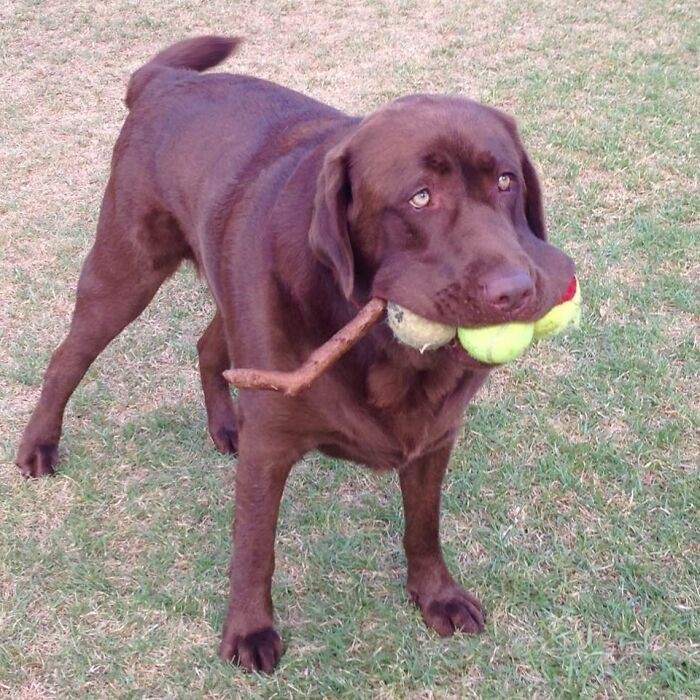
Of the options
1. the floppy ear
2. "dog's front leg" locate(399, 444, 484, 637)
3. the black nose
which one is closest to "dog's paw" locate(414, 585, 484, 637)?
"dog's front leg" locate(399, 444, 484, 637)

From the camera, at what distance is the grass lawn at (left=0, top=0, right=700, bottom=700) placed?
2.41 m

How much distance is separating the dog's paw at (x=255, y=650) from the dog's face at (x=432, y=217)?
1.07 meters

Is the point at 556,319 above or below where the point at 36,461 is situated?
above

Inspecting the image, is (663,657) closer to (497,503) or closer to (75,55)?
(497,503)

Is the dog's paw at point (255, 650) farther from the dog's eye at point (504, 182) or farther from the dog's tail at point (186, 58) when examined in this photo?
the dog's tail at point (186, 58)

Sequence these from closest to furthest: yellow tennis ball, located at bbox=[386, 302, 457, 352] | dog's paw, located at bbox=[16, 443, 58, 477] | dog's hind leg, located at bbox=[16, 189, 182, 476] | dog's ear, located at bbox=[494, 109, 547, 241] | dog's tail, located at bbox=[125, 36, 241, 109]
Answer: yellow tennis ball, located at bbox=[386, 302, 457, 352] → dog's ear, located at bbox=[494, 109, 547, 241] → dog's hind leg, located at bbox=[16, 189, 182, 476] → dog's tail, located at bbox=[125, 36, 241, 109] → dog's paw, located at bbox=[16, 443, 58, 477]

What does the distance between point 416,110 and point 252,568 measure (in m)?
1.24

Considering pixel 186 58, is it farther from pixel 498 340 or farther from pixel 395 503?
pixel 498 340

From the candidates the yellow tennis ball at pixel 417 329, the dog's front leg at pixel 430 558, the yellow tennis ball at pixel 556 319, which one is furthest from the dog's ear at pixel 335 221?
the dog's front leg at pixel 430 558

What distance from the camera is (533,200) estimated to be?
2.04 m

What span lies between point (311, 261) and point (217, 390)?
132cm

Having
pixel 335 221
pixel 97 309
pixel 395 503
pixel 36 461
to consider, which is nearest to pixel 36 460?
pixel 36 461

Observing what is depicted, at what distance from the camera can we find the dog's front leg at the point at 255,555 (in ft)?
7.34

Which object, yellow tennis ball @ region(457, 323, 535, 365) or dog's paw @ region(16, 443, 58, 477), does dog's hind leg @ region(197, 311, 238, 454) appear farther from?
yellow tennis ball @ region(457, 323, 535, 365)
